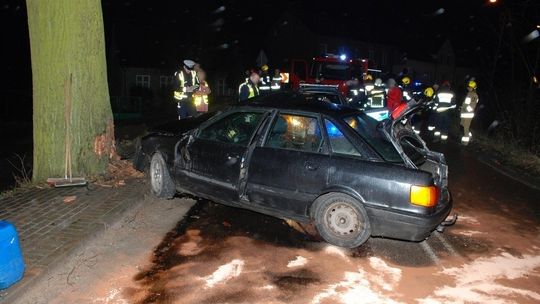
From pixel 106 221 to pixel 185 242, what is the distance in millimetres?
1079

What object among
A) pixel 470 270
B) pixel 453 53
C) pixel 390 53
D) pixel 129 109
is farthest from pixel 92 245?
pixel 453 53

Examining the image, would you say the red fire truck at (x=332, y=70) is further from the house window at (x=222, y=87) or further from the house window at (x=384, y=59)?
the house window at (x=384, y=59)

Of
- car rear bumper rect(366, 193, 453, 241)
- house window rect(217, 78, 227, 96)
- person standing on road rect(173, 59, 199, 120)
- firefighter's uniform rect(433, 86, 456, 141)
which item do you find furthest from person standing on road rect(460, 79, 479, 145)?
house window rect(217, 78, 227, 96)

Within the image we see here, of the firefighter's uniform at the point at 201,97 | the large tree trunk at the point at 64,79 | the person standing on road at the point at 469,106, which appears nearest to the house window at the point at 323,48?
the person standing on road at the point at 469,106

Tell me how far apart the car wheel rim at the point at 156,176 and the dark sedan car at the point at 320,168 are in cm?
42

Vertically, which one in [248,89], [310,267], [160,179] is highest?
[248,89]

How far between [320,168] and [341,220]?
2.04 ft

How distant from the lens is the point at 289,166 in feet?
18.1

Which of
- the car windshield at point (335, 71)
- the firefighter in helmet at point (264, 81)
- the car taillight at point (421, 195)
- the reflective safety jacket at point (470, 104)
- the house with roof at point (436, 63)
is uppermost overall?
the house with roof at point (436, 63)

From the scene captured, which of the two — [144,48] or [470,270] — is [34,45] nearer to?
[470,270]

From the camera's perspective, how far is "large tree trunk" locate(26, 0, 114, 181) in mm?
7168

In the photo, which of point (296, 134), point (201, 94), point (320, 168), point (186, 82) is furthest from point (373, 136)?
point (201, 94)

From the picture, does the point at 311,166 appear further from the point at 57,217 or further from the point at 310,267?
the point at 57,217

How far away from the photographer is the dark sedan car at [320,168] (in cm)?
507
